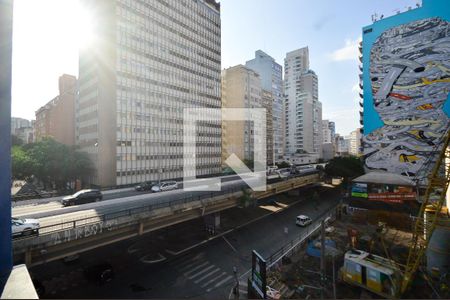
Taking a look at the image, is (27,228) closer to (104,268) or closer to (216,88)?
(104,268)

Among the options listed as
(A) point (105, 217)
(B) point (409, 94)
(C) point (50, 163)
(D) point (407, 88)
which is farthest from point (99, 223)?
(D) point (407, 88)

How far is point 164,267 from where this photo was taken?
25828 millimetres

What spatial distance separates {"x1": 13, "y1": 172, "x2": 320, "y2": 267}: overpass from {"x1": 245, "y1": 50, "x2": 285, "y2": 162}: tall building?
88.5 m

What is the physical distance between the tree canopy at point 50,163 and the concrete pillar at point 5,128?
51.4 m

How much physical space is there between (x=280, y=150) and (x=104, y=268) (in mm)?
108940

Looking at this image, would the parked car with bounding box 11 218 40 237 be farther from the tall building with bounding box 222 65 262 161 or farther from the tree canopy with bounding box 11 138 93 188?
the tall building with bounding box 222 65 262 161

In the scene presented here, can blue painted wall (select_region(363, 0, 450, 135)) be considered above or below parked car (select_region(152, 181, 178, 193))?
above

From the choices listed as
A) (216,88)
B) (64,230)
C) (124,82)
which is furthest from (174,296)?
(216,88)

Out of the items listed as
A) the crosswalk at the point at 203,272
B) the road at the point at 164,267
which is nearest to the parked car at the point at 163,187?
the road at the point at 164,267

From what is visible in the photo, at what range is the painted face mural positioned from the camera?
56406mm

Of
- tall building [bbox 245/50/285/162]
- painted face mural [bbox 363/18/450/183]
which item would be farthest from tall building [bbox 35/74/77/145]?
painted face mural [bbox 363/18/450/183]

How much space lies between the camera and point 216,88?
83.2m

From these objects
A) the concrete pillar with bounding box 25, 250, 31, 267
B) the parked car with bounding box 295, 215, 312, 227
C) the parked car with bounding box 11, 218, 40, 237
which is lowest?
the parked car with bounding box 295, 215, 312, 227

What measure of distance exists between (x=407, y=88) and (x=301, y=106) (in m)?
86.9
